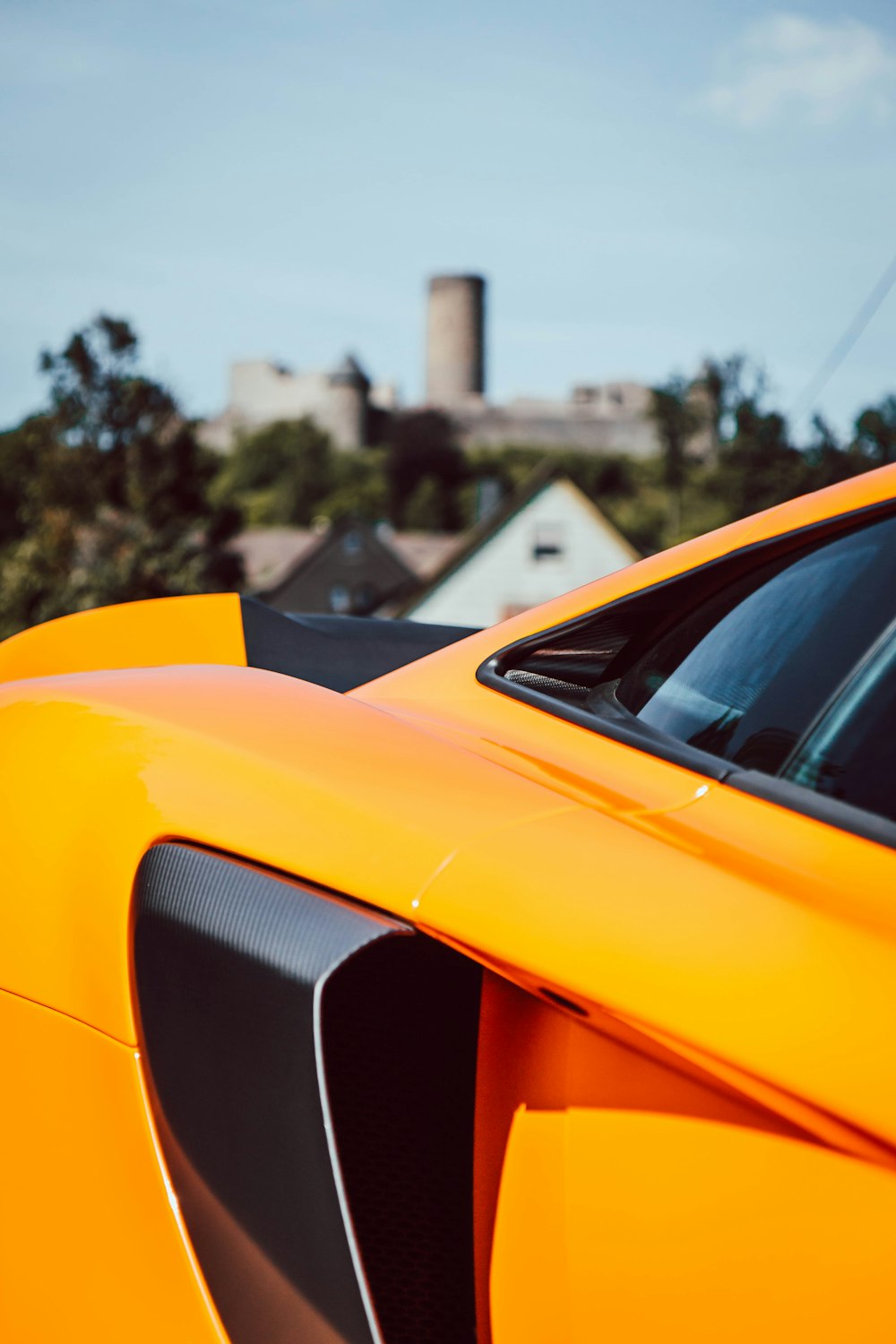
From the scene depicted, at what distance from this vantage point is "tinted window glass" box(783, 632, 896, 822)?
43.7 inches

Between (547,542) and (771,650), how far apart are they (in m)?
38.8

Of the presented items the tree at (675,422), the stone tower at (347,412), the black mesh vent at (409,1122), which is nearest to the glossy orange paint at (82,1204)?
the black mesh vent at (409,1122)

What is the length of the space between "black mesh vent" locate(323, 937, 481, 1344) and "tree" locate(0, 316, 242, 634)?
1617 inches

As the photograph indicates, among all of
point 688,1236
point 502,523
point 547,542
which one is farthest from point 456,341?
point 688,1236

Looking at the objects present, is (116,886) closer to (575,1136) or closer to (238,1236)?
(238,1236)

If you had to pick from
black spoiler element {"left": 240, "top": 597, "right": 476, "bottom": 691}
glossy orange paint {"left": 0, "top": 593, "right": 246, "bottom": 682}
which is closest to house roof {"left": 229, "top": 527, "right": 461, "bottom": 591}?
black spoiler element {"left": 240, "top": 597, "right": 476, "bottom": 691}

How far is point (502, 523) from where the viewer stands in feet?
129

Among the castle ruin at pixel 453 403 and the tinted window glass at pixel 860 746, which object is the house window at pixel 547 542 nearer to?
the tinted window glass at pixel 860 746

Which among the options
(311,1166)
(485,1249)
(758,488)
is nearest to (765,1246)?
(485,1249)

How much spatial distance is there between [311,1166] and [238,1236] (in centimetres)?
12

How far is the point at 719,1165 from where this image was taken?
0.94 metres

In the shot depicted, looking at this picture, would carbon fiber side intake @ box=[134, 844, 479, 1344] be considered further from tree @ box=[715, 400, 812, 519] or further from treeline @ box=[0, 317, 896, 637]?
tree @ box=[715, 400, 812, 519]

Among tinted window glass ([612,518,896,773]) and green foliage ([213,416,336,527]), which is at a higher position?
tinted window glass ([612,518,896,773])

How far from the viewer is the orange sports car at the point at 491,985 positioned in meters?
0.94
